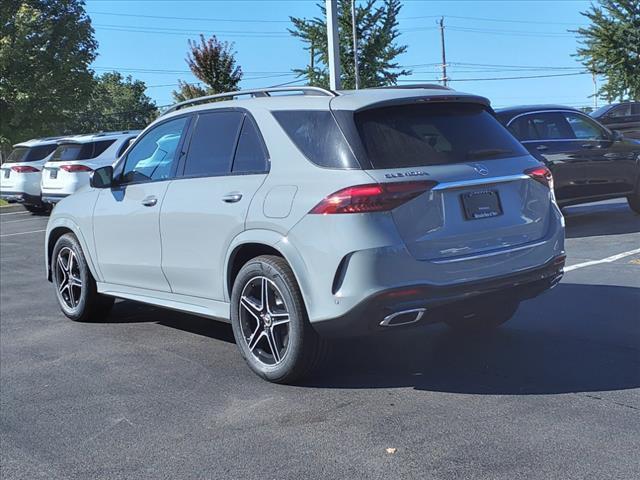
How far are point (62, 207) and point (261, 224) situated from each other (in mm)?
3127

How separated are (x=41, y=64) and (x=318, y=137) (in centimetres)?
2587

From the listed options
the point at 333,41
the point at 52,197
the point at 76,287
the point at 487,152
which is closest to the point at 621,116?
the point at 333,41

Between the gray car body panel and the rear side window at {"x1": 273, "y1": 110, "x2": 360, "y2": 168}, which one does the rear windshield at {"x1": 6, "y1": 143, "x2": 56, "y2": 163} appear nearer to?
A: the gray car body panel

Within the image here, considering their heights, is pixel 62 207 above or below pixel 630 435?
above

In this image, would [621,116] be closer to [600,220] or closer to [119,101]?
[600,220]

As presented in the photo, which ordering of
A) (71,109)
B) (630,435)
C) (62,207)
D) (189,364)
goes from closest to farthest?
(630,435), (189,364), (62,207), (71,109)

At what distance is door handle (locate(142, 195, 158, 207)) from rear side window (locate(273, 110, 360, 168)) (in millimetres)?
1297

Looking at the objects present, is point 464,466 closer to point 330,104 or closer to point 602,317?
point 330,104

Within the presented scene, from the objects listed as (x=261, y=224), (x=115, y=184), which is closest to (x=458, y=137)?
(x=261, y=224)

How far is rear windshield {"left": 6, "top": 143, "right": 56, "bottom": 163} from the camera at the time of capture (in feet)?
62.2

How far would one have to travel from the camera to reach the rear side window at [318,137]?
431cm

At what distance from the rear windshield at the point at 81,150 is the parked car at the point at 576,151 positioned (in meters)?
9.15

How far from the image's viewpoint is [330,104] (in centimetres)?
454

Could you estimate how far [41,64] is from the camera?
90.4ft
